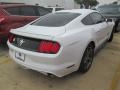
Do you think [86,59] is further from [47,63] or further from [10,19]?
[10,19]

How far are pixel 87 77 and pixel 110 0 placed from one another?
31.8 meters

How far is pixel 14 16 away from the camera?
586cm

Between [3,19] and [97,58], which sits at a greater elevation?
[3,19]

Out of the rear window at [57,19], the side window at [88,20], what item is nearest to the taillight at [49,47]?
the rear window at [57,19]

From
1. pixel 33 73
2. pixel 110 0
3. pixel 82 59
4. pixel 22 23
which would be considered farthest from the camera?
pixel 110 0

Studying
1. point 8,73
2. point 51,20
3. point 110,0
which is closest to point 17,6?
point 51,20

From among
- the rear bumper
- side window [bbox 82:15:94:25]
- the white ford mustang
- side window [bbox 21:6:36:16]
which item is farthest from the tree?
the rear bumper

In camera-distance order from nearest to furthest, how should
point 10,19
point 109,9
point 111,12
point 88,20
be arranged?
point 88,20, point 10,19, point 111,12, point 109,9

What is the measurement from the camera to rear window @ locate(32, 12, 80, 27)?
419 centimetres

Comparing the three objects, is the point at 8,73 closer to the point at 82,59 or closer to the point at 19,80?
the point at 19,80

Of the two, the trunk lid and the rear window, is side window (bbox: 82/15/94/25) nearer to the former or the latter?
the rear window

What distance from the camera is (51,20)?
4480 millimetres

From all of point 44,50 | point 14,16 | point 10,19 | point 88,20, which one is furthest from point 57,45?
point 14,16

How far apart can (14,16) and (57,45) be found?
314cm
